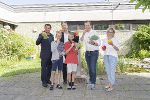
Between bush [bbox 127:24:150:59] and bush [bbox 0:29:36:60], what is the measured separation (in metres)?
7.27

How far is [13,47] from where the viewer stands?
10.1 m

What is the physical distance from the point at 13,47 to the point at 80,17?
572 cm

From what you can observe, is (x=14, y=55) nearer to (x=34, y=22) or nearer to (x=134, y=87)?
(x=34, y=22)

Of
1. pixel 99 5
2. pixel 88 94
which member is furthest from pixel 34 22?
pixel 88 94

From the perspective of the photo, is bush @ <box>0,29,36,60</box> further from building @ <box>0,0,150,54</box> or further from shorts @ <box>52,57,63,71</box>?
shorts @ <box>52,57,63,71</box>

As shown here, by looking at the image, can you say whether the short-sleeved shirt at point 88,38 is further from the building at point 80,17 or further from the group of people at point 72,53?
the building at point 80,17

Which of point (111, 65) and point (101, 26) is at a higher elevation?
point (101, 26)

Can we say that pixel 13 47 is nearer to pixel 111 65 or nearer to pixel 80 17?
pixel 80 17

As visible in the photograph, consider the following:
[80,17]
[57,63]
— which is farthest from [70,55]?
[80,17]

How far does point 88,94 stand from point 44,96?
1051 millimetres

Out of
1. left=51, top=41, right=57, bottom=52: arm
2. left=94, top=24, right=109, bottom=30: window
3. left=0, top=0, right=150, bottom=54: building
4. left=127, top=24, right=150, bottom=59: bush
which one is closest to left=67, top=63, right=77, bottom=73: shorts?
left=51, top=41, right=57, bottom=52: arm

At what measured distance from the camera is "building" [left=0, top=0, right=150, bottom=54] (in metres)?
13.2

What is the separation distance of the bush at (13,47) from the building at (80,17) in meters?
2.81

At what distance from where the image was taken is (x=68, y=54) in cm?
460
